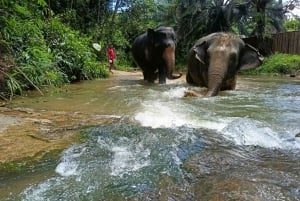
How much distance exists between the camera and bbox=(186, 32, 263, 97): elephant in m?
7.81

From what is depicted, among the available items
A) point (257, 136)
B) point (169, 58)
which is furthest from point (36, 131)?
point (169, 58)

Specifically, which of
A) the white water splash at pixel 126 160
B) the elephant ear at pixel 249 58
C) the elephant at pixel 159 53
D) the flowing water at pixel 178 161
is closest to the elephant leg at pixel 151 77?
the elephant at pixel 159 53

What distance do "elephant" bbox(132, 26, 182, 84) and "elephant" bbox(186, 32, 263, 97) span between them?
6.18 ft

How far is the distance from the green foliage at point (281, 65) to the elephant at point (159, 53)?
8.88 meters

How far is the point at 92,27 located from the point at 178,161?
2001cm

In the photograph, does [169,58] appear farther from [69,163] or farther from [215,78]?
[69,163]

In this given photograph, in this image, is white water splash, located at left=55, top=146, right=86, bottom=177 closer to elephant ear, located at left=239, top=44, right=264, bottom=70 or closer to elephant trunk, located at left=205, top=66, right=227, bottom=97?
elephant trunk, located at left=205, top=66, right=227, bottom=97

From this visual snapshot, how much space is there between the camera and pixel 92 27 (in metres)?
22.5

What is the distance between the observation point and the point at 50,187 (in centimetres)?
273

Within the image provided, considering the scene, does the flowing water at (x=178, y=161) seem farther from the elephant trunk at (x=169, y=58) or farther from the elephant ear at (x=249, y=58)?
the elephant trunk at (x=169, y=58)

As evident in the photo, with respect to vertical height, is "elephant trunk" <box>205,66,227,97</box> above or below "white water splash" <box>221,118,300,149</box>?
above

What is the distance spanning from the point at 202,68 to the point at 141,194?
6.52m

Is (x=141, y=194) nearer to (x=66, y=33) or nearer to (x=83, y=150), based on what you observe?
(x=83, y=150)

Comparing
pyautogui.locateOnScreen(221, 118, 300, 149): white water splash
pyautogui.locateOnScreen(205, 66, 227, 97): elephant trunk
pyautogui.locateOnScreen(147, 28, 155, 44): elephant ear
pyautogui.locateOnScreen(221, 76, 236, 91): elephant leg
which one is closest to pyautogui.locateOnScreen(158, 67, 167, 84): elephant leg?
pyautogui.locateOnScreen(147, 28, 155, 44): elephant ear
